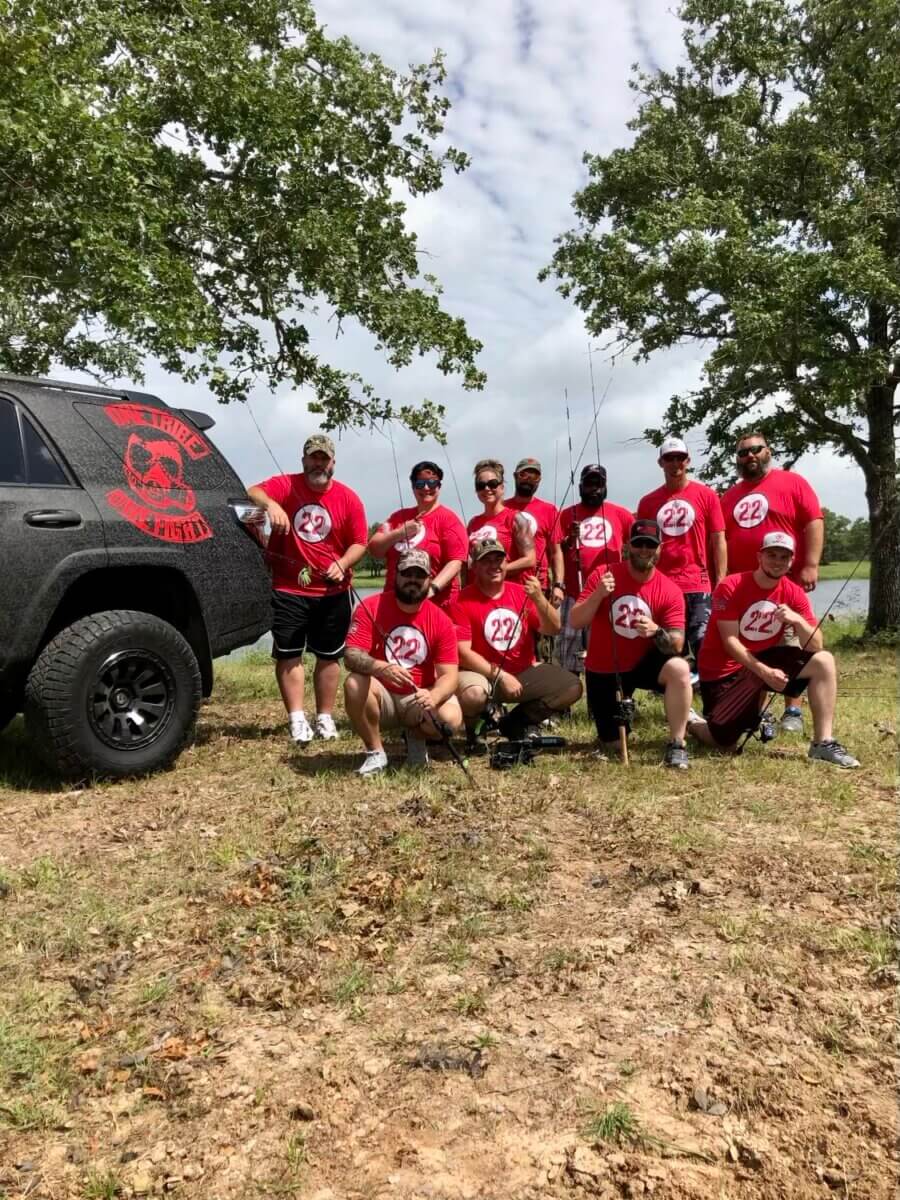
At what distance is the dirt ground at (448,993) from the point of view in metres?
2.08

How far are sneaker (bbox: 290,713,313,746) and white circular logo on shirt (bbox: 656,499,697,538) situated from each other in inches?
109

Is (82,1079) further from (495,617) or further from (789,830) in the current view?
(495,617)

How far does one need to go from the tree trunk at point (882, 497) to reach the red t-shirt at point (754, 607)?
955cm

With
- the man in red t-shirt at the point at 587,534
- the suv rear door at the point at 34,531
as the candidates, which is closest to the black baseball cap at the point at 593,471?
the man in red t-shirt at the point at 587,534

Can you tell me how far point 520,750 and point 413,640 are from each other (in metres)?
0.97

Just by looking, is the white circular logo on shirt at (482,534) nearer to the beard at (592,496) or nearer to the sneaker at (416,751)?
the beard at (592,496)

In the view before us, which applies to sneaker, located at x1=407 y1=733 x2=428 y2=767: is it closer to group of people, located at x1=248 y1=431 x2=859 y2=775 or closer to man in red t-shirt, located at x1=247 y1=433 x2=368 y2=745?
group of people, located at x1=248 y1=431 x2=859 y2=775

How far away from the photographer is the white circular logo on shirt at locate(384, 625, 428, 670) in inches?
199

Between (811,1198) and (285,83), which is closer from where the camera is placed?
(811,1198)

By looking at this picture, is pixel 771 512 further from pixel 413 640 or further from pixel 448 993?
pixel 448 993

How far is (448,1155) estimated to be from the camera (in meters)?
2.07

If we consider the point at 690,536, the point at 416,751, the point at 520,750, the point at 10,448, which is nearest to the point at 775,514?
the point at 690,536

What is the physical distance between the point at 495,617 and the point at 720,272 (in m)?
7.88

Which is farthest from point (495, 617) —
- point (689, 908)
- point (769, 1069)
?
point (769, 1069)
